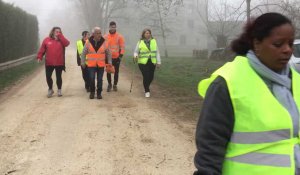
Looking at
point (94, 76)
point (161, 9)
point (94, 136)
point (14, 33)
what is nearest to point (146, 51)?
point (94, 76)

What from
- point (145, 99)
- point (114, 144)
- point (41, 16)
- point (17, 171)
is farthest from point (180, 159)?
point (41, 16)

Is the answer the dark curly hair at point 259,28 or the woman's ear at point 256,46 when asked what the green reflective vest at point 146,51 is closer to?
the dark curly hair at point 259,28

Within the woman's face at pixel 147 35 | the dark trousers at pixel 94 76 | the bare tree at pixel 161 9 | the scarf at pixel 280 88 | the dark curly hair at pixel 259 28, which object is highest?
the bare tree at pixel 161 9

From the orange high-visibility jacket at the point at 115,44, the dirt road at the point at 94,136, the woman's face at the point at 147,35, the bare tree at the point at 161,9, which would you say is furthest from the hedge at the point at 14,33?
the woman's face at the point at 147,35

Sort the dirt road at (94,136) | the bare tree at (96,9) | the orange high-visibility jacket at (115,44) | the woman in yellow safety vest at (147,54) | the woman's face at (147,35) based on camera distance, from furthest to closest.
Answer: the bare tree at (96,9) < the orange high-visibility jacket at (115,44) < the woman in yellow safety vest at (147,54) < the woman's face at (147,35) < the dirt road at (94,136)

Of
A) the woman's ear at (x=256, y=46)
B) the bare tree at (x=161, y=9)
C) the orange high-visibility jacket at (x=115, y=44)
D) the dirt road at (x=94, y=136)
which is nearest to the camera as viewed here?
the woman's ear at (x=256, y=46)

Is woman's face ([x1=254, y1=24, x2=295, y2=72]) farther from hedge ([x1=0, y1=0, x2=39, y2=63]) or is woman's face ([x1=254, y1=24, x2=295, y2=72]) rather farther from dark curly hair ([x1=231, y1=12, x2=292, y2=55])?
hedge ([x1=0, y1=0, x2=39, y2=63])

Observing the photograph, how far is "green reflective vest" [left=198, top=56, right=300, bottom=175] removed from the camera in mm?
2062

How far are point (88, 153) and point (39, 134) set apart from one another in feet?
5.00

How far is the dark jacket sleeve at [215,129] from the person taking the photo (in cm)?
210

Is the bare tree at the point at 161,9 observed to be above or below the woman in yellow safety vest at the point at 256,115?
above

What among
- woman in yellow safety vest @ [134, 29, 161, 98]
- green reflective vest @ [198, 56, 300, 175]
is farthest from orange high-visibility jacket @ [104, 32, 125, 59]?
green reflective vest @ [198, 56, 300, 175]

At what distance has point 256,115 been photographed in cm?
206

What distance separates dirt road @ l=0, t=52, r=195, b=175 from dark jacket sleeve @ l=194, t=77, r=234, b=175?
3572 millimetres
